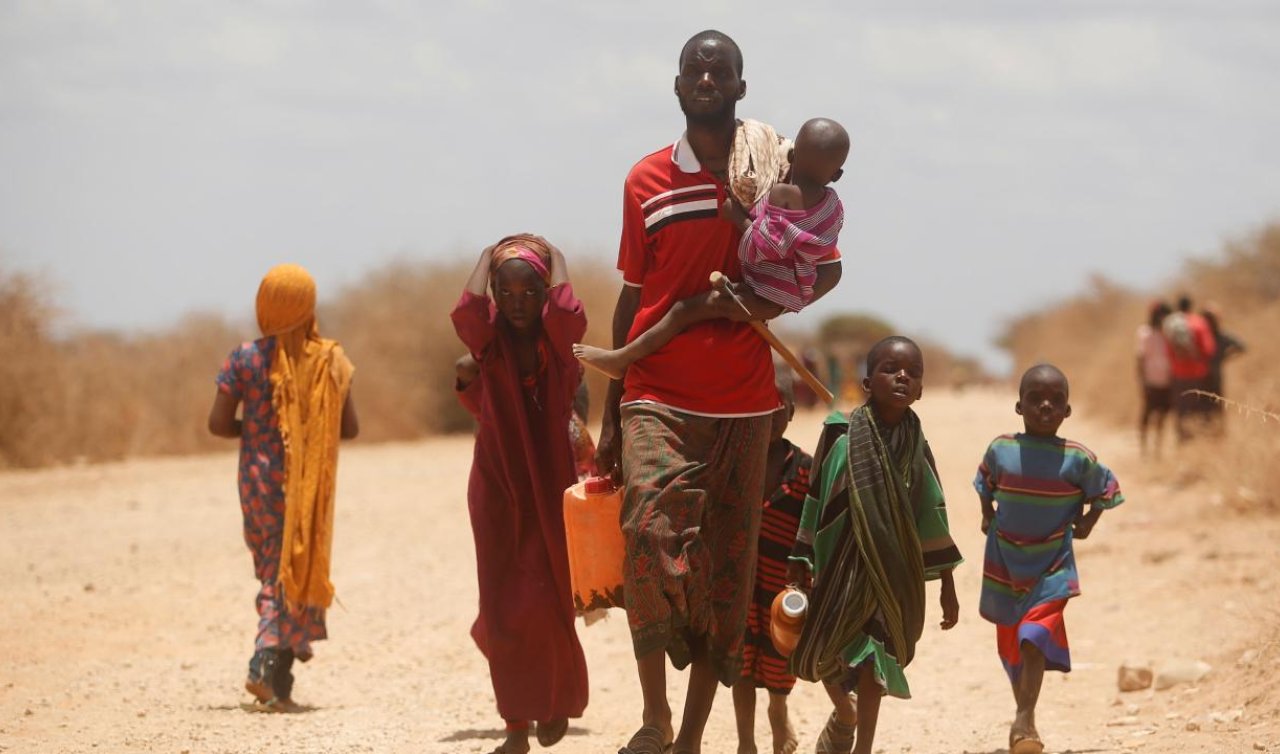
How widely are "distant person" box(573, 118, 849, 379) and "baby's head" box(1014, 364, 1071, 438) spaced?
1.44 metres

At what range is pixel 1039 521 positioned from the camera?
6348mm

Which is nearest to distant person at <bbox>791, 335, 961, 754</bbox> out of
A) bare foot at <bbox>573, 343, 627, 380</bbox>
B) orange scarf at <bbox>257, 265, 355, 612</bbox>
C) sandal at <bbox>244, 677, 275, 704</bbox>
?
bare foot at <bbox>573, 343, 627, 380</bbox>

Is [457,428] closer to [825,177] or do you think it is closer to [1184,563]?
[1184,563]

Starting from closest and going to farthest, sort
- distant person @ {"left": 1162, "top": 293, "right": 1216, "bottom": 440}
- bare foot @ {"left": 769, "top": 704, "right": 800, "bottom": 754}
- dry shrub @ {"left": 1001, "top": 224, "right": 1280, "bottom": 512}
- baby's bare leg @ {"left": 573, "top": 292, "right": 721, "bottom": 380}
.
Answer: baby's bare leg @ {"left": 573, "top": 292, "right": 721, "bottom": 380} < bare foot @ {"left": 769, "top": 704, "right": 800, "bottom": 754} < dry shrub @ {"left": 1001, "top": 224, "right": 1280, "bottom": 512} < distant person @ {"left": 1162, "top": 293, "right": 1216, "bottom": 440}

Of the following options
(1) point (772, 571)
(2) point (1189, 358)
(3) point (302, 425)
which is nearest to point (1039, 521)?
(1) point (772, 571)

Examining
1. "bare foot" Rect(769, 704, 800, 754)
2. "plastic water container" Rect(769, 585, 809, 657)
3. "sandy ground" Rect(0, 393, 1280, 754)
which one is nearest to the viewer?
"plastic water container" Rect(769, 585, 809, 657)

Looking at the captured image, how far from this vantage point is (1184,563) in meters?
11.5

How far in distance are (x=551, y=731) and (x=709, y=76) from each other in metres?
2.52

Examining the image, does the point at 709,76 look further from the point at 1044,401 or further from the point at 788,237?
the point at 1044,401

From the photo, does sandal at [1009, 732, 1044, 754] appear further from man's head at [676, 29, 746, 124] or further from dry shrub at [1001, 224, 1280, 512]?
man's head at [676, 29, 746, 124]

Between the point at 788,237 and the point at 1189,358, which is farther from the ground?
the point at 1189,358

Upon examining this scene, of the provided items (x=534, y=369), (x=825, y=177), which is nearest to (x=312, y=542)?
(x=534, y=369)

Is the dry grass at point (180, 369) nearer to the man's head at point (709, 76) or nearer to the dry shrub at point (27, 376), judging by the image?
the dry shrub at point (27, 376)

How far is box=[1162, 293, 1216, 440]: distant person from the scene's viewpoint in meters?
16.7
